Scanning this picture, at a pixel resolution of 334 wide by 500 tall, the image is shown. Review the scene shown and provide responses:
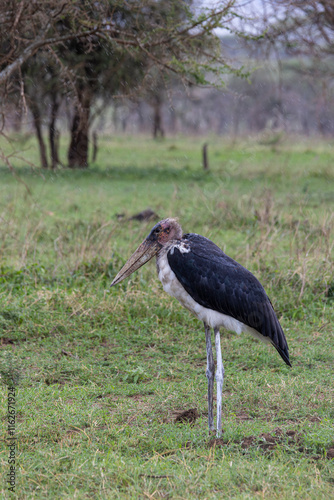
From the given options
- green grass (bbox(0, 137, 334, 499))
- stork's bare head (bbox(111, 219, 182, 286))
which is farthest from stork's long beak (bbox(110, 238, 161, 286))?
green grass (bbox(0, 137, 334, 499))

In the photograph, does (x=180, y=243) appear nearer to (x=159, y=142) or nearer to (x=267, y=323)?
(x=267, y=323)

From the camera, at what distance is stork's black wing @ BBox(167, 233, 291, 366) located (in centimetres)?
371

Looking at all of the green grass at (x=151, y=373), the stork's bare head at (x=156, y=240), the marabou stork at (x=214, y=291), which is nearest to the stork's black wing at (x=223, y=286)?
the marabou stork at (x=214, y=291)

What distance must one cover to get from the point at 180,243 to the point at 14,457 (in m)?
1.56

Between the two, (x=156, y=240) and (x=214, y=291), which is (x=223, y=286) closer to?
(x=214, y=291)

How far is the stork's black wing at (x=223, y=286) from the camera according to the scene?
3709mm

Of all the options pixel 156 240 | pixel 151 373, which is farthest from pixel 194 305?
pixel 151 373

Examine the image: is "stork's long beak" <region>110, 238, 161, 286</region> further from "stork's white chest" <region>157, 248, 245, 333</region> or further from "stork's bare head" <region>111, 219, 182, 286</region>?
"stork's white chest" <region>157, 248, 245, 333</region>

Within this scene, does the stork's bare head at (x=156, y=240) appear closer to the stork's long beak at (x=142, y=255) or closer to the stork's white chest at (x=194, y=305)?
the stork's long beak at (x=142, y=255)

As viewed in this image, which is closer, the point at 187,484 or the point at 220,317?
the point at 187,484

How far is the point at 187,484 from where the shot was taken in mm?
2867

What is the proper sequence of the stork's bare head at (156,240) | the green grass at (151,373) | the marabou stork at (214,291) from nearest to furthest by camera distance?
the green grass at (151,373) < the marabou stork at (214,291) < the stork's bare head at (156,240)

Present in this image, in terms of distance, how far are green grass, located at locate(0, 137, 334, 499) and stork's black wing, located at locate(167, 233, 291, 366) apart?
1.98 ft

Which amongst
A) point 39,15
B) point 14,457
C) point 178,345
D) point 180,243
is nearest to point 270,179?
point 39,15
